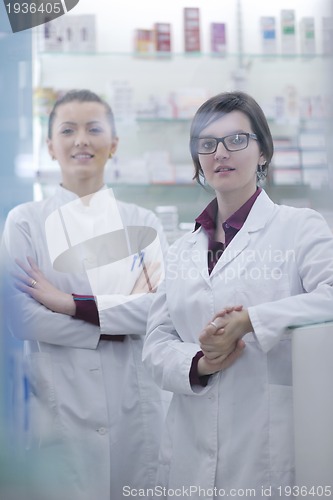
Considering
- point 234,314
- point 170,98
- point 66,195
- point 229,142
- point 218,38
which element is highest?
point 218,38

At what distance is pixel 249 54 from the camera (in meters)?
1.85

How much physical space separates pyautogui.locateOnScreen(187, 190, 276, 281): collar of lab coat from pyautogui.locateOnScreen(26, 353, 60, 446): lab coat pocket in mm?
482

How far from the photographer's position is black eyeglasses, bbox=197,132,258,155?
1.65 meters

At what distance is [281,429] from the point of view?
1547 mm

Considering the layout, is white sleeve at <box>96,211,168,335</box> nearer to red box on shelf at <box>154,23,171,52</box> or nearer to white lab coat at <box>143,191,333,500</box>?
white lab coat at <box>143,191,333,500</box>

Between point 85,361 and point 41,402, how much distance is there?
151 millimetres

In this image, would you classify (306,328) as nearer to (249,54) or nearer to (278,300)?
(278,300)

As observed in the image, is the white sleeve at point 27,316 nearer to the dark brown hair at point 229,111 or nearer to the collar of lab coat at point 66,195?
the collar of lab coat at point 66,195

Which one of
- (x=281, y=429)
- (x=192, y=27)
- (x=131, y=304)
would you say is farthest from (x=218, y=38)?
(x=281, y=429)

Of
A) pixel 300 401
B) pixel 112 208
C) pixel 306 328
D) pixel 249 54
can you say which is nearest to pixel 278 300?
pixel 306 328

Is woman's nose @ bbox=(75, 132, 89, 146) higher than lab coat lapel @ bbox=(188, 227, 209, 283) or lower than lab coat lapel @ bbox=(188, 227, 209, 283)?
higher

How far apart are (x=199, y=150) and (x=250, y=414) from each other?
62cm

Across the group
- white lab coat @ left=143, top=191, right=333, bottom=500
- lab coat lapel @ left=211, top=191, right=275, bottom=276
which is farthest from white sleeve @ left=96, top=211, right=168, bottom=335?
lab coat lapel @ left=211, top=191, right=275, bottom=276

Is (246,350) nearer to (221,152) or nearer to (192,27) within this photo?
(221,152)
